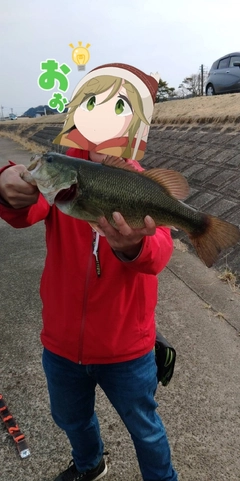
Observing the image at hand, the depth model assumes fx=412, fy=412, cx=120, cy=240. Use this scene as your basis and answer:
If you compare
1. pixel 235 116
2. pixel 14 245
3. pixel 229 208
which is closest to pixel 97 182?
pixel 229 208

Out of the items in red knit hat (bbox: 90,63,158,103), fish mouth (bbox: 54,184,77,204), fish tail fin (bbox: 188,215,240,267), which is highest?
red knit hat (bbox: 90,63,158,103)

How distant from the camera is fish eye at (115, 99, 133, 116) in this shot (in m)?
1.73

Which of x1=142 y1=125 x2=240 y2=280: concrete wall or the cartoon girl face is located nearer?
the cartoon girl face

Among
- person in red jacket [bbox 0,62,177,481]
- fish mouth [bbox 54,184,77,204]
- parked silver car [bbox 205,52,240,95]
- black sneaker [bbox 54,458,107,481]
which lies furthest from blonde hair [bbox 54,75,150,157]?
parked silver car [bbox 205,52,240,95]

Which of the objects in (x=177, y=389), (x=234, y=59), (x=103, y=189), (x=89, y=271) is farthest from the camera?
(x=234, y=59)

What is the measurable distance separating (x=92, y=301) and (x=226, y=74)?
12.6 metres

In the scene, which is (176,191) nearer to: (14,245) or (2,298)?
(2,298)

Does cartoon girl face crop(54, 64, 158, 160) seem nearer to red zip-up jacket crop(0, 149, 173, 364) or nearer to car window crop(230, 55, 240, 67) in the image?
red zip-up jacket crop(0, 149, 173, 364)

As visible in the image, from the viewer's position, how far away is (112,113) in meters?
1.72

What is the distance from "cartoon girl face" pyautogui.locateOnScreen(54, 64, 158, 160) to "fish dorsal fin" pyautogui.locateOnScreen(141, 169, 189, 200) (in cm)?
34

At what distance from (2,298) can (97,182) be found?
2.99 metres

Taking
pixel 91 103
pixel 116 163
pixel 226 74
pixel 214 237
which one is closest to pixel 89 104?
pixel 91 103

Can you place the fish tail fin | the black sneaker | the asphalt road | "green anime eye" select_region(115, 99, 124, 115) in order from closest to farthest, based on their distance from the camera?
1. the fish tail fin
2. "green anime eye" select_region(115, 99, 124, 115)
3. the black sneaker
4. the asphalt road

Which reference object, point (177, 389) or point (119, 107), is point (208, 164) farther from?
point (119, 107)
